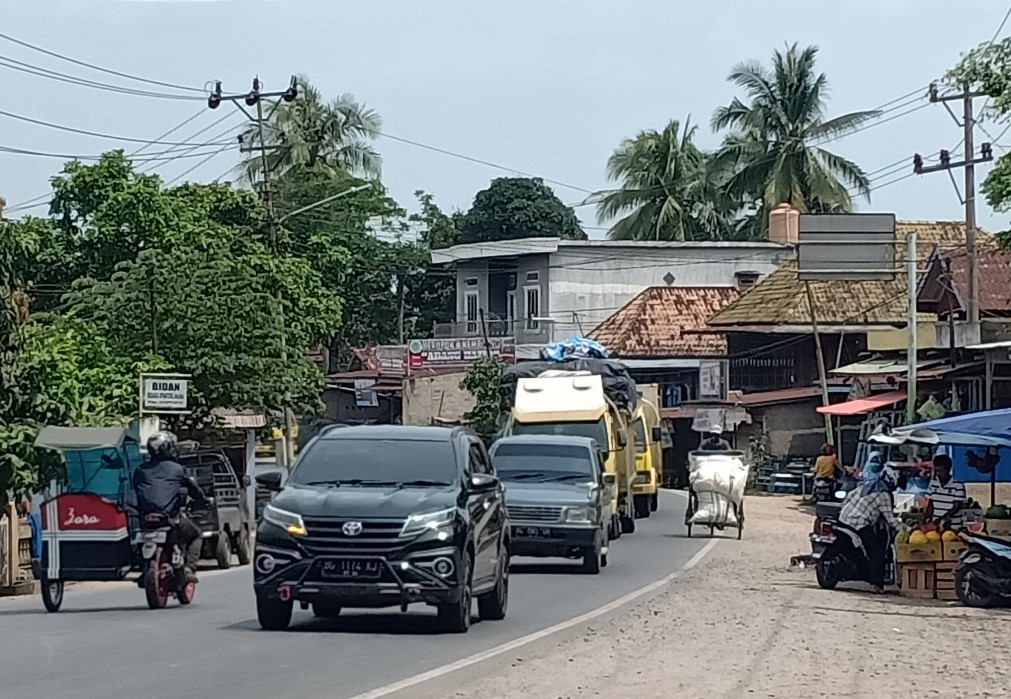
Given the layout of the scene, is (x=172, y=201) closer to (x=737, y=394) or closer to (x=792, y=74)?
(x=737, y=394)

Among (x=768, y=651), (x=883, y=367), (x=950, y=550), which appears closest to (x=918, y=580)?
(x=950, y=550)

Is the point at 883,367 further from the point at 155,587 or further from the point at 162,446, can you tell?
the point at 155,587

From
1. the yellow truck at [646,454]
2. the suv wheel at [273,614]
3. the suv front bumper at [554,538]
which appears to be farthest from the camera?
the yellow truck at [646,454]

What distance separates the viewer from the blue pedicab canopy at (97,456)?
20203 mm

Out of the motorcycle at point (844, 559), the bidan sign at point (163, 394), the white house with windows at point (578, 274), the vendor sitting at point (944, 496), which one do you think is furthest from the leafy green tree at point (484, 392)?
the vendor sitting at point (944, 496)

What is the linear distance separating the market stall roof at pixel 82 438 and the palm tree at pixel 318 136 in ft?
151

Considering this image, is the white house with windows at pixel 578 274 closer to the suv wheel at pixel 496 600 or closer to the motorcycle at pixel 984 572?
the motorcycle at pixel 984 572

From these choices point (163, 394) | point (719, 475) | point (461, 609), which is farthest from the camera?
point (719, 475)

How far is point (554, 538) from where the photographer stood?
23.6 m

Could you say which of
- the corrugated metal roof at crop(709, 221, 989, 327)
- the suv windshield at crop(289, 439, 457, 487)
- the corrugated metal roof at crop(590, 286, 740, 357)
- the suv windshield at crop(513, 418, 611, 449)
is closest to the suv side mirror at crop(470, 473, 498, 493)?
the suv windshield at crop(289, 439, 457, 487)

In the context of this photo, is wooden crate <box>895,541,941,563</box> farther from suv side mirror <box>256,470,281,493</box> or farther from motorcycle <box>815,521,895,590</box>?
suv side mirror <box>256,470,281,493</box>

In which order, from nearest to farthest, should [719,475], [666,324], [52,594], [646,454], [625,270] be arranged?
[52,594]
[719,475]
[646,454]
[666,324]
[625,270]

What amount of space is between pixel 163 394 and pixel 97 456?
4.86 metres

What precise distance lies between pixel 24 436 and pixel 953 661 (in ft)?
47.2
